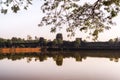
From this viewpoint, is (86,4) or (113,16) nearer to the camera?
(113,16)

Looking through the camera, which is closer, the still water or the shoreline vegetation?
the still water

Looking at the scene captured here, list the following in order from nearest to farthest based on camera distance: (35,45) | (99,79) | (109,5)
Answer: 1. (109,5)
2. (99,79)
3. (35,45)

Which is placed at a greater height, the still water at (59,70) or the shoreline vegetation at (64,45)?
the shoreline vegetation at (64,45)

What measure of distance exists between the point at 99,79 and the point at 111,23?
2551 cm

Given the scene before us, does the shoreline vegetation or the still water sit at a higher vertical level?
the shoreline vegetation

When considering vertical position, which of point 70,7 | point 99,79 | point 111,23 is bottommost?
point 99,79

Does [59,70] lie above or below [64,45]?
below

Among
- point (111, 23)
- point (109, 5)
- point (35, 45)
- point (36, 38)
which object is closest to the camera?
point (109, 5)

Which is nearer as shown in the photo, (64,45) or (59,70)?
(59,70)

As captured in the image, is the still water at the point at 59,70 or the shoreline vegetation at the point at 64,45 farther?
the shoreline vegetation at the point at 64,45

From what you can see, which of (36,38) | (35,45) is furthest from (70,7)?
(36,38)

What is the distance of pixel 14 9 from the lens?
750 cm

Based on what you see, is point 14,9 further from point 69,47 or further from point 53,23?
point 69,47

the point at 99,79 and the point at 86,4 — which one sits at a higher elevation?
the point at 86,4
